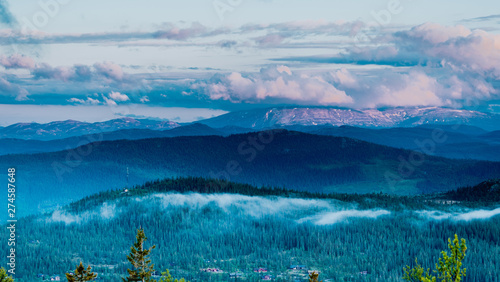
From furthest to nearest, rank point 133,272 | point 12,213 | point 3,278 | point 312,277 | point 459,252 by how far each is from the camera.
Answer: point 12,213
point 3,278
point 133,272
point 312,277
point 459,252

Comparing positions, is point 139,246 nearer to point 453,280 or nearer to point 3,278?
point 3,278

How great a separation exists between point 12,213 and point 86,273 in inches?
3157

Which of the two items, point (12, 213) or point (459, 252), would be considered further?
point (12, 213)

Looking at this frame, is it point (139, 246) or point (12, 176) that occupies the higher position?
point (12, 176)

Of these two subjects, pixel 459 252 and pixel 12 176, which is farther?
pixel 12 176

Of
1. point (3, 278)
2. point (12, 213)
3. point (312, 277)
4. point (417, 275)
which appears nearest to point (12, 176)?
point (12, 213)

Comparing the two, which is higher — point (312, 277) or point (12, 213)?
point (12, 213)

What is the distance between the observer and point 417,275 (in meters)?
70.4

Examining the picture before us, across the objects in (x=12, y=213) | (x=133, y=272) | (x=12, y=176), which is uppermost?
(x=12, y=176)

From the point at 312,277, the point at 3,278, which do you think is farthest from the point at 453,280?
the point at 3,278

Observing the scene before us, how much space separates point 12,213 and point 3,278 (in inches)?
2529

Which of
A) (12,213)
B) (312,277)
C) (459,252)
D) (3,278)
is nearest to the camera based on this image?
(459,252)

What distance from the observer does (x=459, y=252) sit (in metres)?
66.4

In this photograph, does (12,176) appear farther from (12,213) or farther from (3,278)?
(3,278)
